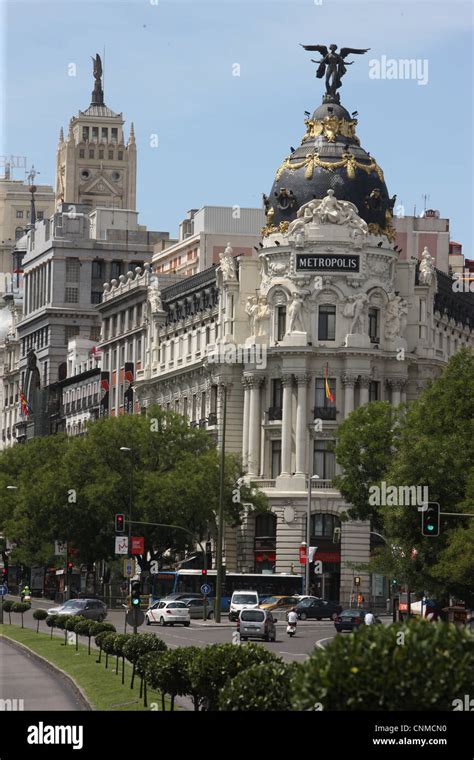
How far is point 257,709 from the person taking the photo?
3011 cm

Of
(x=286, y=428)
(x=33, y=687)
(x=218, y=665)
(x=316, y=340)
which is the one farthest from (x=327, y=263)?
(x=218, y=665)

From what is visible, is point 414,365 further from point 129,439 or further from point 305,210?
point 129,439

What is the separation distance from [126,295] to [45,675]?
10429cm

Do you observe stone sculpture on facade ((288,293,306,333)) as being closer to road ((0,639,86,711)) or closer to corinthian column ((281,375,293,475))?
corinthian column ((281,375,293,475))

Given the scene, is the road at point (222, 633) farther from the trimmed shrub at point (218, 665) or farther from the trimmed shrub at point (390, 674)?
the trimmed shrub at point (390, 674)

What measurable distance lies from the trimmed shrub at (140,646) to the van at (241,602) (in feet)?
151

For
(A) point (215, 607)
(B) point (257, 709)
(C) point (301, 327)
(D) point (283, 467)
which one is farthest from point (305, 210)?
(B) point (257, 709)

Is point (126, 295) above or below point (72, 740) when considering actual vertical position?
above

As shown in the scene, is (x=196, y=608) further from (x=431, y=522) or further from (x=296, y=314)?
(x=431, y=522)

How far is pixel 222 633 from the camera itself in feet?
290

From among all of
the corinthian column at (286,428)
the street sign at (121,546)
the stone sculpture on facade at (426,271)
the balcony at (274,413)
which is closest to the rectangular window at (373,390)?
the corinthian column at (286,428)

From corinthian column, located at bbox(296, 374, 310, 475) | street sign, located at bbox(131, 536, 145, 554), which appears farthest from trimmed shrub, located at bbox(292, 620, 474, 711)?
corinthian column, located at bbox(296, 374, 310, 475)

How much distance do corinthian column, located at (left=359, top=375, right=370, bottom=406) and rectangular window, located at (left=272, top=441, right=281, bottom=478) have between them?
6.51 meters

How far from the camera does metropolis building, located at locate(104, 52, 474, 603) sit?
426ft
